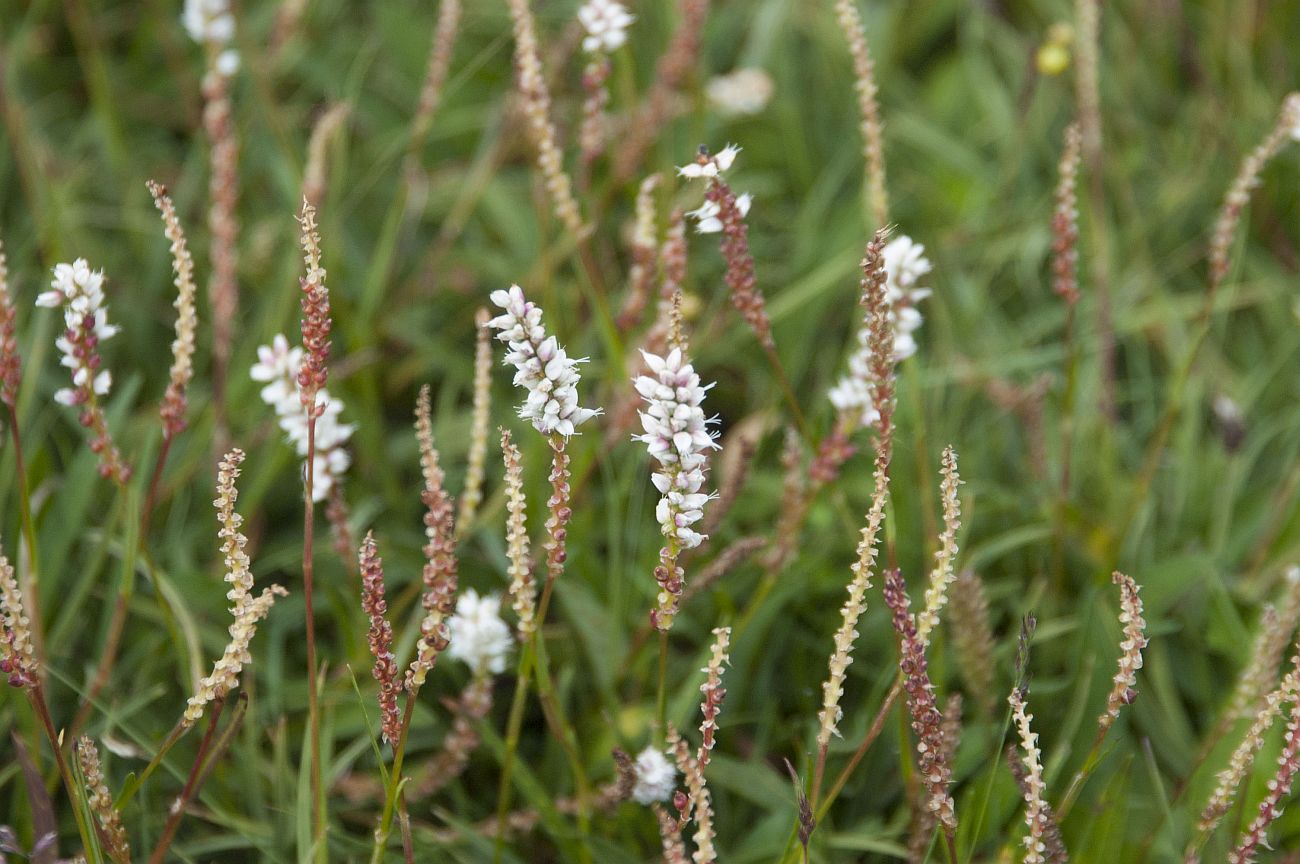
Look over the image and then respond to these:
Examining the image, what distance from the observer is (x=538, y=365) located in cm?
123

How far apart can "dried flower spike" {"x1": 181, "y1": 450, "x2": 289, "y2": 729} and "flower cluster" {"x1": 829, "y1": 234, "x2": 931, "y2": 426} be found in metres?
0.80

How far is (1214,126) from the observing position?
3.09m

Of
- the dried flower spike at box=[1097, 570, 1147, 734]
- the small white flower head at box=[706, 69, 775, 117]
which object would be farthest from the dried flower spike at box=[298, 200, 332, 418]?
the small white flower head at box=[706, 69, 775, 117]

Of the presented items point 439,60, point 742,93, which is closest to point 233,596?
point 439,60

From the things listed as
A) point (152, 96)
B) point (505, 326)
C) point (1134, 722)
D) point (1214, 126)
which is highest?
point (505, 326)

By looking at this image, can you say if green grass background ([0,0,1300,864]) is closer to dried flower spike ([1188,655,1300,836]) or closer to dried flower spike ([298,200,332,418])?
dried flower spike ([1188,655,1300,836])

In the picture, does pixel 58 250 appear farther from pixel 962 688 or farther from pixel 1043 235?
pixel 1043 235

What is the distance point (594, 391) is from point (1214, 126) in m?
1.72

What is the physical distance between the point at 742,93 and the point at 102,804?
2.17 m

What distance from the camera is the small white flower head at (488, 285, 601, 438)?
120 centimetres

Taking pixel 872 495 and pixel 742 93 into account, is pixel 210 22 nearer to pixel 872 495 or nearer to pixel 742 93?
pixel 742 93

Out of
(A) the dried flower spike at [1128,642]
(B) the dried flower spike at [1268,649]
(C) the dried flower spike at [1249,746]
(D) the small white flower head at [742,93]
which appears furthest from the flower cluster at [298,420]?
(D) the small white flower head at [742,93]

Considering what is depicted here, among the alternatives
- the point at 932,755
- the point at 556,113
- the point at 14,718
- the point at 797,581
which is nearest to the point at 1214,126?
the point at 556,113

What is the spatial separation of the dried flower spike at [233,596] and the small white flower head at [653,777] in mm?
540
